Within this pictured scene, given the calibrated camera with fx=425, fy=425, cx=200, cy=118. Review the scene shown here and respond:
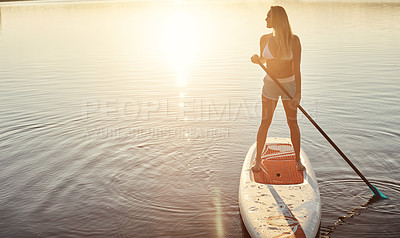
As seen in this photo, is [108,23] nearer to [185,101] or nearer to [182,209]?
[185,101]

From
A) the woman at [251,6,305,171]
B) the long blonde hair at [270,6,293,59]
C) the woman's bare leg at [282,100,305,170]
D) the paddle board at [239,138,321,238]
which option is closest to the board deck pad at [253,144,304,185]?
the paddle board at [239,138,321,238]

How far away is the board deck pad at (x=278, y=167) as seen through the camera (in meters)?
6.01

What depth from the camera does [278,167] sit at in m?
6.37

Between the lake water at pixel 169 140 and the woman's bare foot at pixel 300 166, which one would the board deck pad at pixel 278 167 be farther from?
the lake water at pixel 169 140

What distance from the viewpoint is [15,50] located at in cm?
2394

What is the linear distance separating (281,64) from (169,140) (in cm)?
382

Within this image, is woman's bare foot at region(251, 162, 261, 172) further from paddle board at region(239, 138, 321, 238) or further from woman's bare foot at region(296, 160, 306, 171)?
woman's bare foot at region(296, 160, 306, 171)

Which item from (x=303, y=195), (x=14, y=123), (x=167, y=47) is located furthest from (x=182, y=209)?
(x=167, y=47)

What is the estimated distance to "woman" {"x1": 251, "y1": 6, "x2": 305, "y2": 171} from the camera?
5.61m

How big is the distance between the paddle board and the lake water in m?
0.39

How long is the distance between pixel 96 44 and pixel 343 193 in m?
22.9

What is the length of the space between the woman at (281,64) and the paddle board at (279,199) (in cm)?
39

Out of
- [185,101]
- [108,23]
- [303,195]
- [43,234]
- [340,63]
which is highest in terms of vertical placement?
[108,23]

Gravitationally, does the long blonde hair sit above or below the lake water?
above
